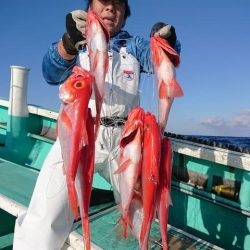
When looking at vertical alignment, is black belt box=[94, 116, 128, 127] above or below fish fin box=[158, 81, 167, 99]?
below

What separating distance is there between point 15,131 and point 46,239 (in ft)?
13.8

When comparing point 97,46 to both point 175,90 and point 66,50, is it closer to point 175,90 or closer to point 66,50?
point 66,50

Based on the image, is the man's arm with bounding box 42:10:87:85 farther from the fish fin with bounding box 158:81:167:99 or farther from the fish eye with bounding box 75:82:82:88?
the fish fin with bounding box 158:81:167:99

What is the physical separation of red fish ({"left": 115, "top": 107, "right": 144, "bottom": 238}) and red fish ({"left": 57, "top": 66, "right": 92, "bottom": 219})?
0.43 meters

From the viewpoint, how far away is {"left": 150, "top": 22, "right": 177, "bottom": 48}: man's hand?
280 centimetres

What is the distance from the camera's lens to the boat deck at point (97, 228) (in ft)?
9.57

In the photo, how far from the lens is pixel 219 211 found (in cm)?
365

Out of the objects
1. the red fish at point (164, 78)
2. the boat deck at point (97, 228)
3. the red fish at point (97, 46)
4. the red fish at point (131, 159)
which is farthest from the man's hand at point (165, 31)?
the boat deck at point (97, 228)

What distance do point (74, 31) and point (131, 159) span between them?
1317mm

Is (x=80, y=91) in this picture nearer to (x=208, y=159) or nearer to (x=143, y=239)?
(x=143, y=239)

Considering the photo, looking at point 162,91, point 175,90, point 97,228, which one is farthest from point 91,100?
point 97,228

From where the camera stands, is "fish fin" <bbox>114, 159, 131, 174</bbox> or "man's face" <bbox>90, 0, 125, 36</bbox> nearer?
"fish fin" <bbox>114, 159, 131, 174</bbox>

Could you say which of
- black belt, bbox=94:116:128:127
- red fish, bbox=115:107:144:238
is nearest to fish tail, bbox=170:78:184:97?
red fish, bbox=115:107:144:238

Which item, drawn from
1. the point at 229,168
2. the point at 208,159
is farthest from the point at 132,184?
the point at 229,168
